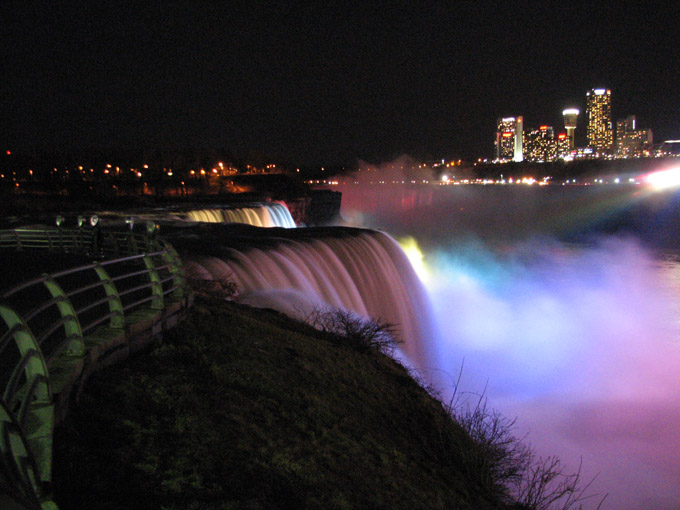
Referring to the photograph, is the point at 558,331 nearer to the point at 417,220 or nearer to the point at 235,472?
the point at 235,472

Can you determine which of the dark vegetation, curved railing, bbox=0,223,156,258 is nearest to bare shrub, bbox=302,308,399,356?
the dark vegetation

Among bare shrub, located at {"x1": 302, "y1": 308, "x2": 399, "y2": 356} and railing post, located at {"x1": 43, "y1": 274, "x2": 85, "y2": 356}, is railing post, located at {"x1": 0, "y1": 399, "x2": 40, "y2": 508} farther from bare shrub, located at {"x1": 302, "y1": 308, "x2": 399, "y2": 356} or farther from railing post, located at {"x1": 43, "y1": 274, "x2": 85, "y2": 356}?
bare shrub, located at {"x1": 302, "y1": 308, "x2": 399, "y2": 356}

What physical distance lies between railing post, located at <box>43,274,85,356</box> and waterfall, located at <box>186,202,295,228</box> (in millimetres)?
21740

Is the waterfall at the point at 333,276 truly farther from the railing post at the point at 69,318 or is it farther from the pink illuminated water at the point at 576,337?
the railing post at the point at 69,318

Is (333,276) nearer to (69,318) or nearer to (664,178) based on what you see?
(69,318)

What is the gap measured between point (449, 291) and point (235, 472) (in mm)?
31618

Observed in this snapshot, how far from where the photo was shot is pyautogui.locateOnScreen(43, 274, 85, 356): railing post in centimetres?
374

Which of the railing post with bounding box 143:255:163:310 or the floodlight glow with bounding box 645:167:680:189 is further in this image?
the floodlight glow with bounding box 645:167:680:189

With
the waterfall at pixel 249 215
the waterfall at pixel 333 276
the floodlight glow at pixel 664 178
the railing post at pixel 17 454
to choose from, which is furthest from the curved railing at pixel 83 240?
the floodlight glow at pixel 664 178

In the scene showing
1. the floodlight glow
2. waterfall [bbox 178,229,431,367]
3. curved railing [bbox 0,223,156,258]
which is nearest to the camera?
curved railing [bbox 0,223,156,258]

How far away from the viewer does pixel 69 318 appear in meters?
3.92

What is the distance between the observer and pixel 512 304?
105 feet

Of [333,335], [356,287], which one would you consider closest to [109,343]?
[333,335]

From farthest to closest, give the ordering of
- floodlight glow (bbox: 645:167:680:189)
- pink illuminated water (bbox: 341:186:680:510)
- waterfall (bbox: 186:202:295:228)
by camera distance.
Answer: floodlight glow (bbox: 645:167:680:189) < waterfall (bbox: 186:202:295:228) < pink illuminated water (bbox: 341:186:680:510)
